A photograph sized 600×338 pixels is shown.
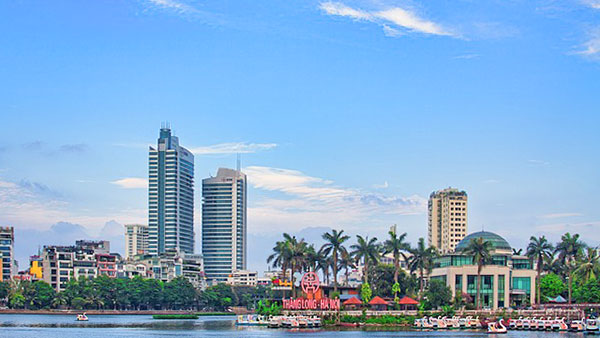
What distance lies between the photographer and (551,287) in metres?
165

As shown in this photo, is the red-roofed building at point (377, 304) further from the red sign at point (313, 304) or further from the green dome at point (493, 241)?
the green dome at point (493, 241)

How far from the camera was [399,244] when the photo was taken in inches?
6152

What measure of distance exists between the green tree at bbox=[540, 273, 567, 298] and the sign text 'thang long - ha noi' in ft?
168

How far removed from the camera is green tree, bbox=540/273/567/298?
16450cm

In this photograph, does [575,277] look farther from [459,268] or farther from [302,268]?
[302,268]

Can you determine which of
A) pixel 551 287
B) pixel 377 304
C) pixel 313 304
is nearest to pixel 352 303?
pixel 377 304

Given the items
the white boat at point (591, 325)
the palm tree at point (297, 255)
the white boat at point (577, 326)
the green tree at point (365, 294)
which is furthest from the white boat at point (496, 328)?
the palm tree at point (297, 255)

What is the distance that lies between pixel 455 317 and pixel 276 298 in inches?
1590

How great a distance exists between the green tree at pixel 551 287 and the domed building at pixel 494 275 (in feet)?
18.5

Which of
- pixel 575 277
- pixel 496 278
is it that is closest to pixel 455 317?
pixel 496 278

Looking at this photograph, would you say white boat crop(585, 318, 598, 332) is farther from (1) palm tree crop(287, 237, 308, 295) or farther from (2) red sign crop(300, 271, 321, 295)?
(1) palm tree crop(287, 237, 308, 295)

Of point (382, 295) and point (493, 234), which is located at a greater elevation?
point (493, 234)

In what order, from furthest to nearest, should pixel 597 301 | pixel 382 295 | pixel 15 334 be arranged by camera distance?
pixel 382 295 → pixel 597 301 → pixel 15 334

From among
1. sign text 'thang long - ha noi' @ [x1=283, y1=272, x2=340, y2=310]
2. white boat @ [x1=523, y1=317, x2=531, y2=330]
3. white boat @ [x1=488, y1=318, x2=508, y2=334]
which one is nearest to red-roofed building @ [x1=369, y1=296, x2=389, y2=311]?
sign text 'thang long - ha noi' @ [x1=283, y1=272, x2=340, y2=310]
